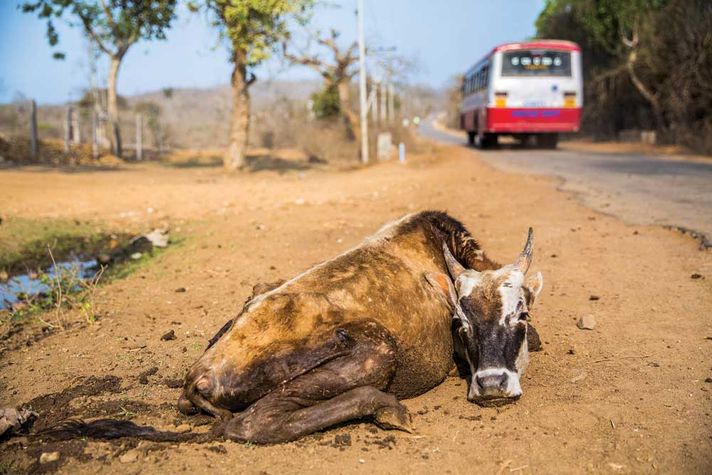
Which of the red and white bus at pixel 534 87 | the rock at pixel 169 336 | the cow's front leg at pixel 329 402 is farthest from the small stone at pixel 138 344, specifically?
the red and white bus at pixel 534 87

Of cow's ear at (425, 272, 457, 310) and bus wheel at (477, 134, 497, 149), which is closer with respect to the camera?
cow's ear at (425, 272, 457, 310)

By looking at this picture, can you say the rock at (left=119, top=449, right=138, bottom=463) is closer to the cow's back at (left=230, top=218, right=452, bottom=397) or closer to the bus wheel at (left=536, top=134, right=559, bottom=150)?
the cow's back at (left=230, top=218, right=452, bottom=397)

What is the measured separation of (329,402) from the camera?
3760 millimetres

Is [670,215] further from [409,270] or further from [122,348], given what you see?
[122,348]

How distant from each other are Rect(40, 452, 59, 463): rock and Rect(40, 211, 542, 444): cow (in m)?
0.18

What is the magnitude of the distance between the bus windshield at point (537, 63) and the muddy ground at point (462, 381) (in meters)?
12.3

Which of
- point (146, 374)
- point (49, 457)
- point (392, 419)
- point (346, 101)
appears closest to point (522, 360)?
point (392, 419)

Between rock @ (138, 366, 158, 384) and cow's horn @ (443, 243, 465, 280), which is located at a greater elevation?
cow's horn @ (443, 243, 465, 280)

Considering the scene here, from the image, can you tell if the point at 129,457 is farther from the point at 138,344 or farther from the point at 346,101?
the point at 346,101

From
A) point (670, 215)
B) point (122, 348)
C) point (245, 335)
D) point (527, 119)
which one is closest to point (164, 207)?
point (122, 348)

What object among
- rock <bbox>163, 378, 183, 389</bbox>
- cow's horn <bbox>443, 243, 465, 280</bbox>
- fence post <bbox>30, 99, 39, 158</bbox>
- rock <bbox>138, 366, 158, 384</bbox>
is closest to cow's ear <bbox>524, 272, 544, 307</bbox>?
cow's horn <bbox>443, 243, 465, 280</bbox>

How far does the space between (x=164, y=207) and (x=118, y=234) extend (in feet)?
6.44

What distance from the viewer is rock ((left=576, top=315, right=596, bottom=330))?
17.6ft

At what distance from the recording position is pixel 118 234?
11227 millimetres
